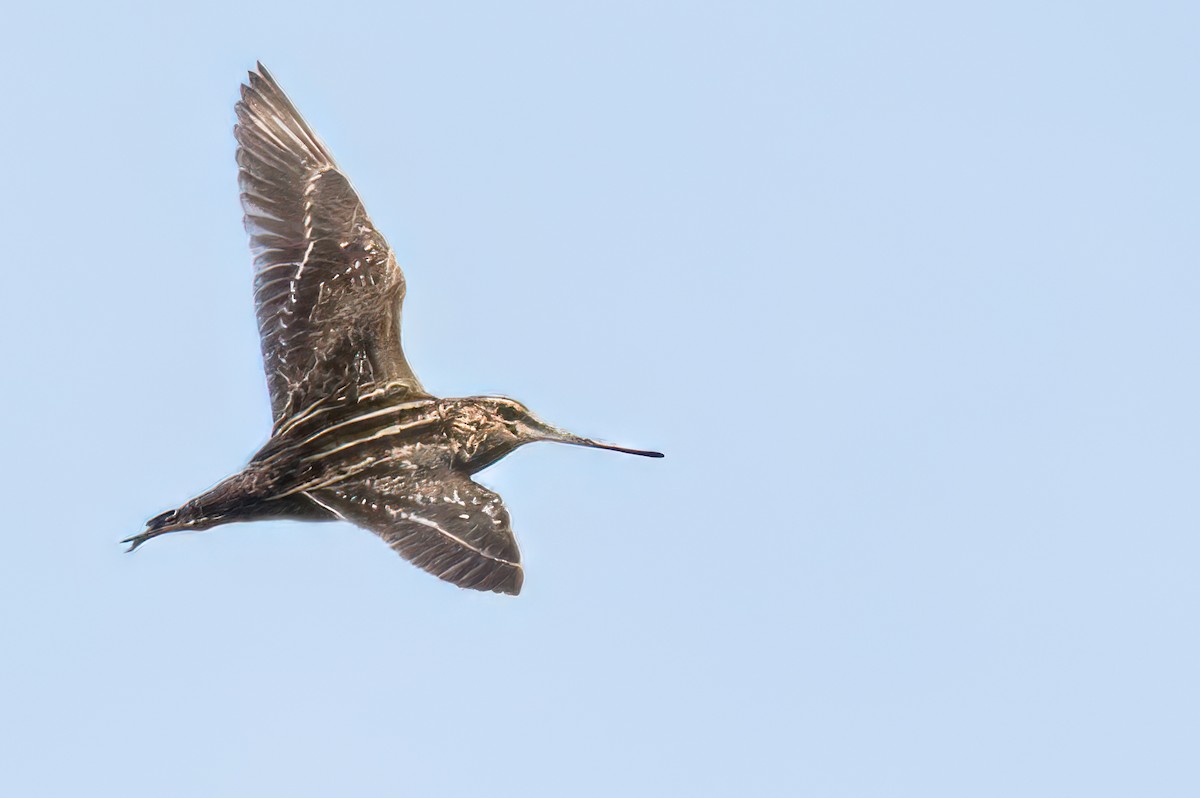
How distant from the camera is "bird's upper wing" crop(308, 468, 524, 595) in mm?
13766

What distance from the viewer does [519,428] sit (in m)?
14.8

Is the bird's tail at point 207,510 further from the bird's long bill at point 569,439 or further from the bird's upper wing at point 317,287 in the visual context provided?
the bird's long bill at point 569,439

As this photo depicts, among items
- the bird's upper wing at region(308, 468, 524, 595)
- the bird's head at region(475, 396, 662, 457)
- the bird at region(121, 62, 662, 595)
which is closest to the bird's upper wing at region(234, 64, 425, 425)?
the bird at region(121, 62, 662, 595)

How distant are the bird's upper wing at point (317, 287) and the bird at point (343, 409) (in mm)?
12

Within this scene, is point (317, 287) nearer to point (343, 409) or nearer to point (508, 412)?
point (343, 409)

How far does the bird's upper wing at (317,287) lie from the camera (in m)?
14.5

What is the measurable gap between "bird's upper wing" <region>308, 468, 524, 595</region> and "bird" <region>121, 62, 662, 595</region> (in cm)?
1

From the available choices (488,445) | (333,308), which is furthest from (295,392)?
(488,445)

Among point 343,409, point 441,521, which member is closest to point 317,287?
point 343,409

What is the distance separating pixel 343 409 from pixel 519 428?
154 cm

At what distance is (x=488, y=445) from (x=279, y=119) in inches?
137

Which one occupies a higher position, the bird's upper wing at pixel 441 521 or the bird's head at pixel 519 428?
the bird's head at pixel 519 428

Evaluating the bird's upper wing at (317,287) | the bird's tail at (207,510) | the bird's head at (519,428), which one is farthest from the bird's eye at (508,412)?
the bird's tail at (207,510)

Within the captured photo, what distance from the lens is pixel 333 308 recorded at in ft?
47.8
